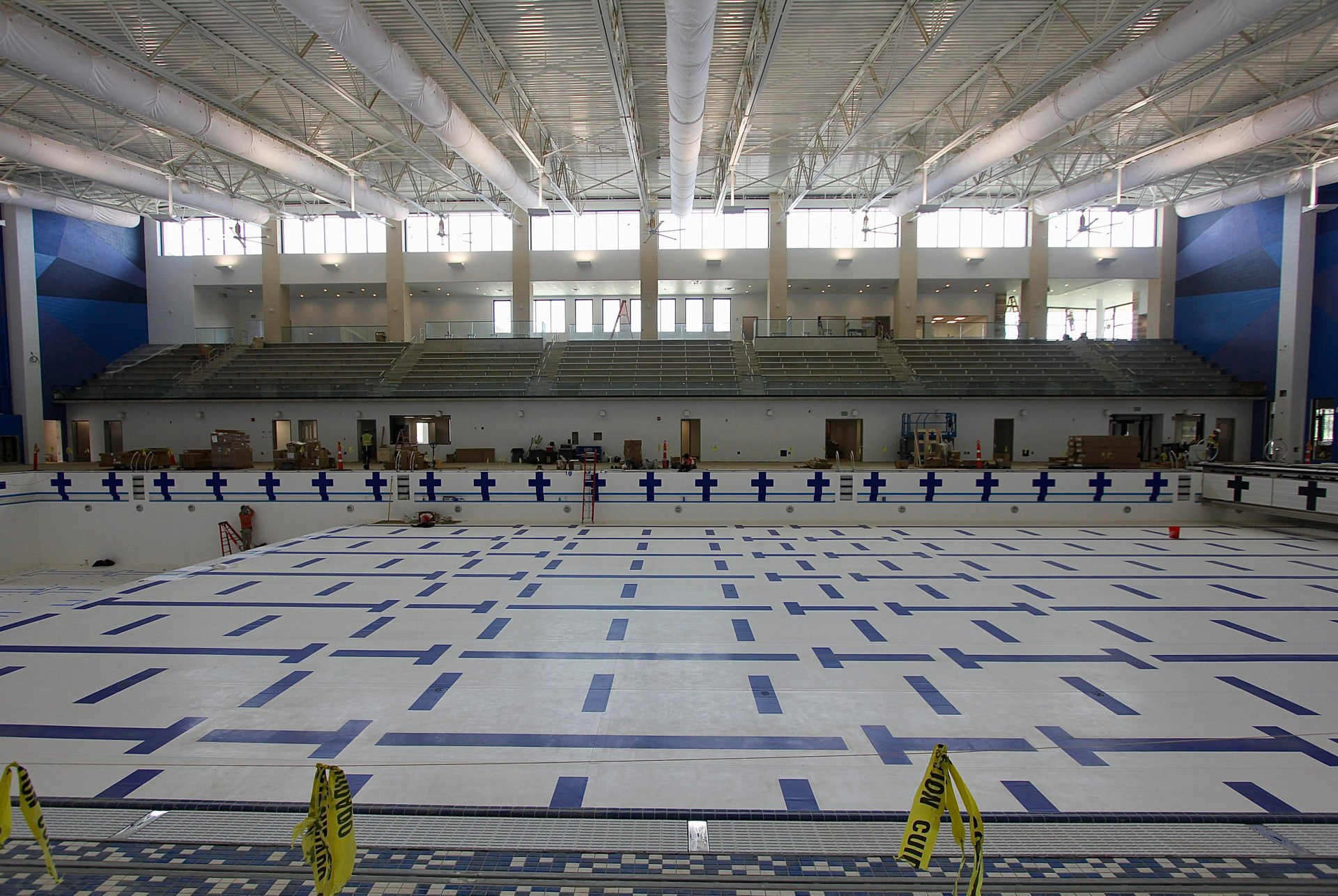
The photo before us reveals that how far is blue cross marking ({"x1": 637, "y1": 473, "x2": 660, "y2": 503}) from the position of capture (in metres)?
14.0

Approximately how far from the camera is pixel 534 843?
3080mm

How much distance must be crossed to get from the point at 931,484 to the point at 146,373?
29818 mm

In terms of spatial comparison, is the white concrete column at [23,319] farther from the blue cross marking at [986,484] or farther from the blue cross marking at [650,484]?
the blue cross marking at [986,484]


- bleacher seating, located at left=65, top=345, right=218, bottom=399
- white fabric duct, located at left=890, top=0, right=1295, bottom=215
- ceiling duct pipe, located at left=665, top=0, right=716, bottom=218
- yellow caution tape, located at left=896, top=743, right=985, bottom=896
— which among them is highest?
white fabric duct, located at left=890, top=0, right=1295, bottom=215

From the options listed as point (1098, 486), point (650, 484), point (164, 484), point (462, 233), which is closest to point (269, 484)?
point (164, 484)

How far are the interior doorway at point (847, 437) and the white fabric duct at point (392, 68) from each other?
49.2 ft

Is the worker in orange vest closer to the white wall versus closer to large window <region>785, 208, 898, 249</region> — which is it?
the white wall

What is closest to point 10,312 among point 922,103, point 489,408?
point 489,408

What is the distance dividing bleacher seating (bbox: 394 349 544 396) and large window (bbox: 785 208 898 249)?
13091 mm

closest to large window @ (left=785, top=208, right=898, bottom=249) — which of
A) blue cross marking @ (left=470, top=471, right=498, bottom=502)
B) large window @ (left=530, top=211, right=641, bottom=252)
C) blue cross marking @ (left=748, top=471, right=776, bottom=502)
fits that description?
large window @ (left=530, top=211, right=641, bottom=252)

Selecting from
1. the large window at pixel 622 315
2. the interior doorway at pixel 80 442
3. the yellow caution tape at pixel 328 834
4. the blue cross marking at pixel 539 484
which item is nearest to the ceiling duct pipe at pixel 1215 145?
the large window at pixel 622 315

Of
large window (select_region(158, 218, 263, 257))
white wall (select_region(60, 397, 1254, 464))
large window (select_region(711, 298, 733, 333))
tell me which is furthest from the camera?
large window (select_region(711, 298, 733, 333))

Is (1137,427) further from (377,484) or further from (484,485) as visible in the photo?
(377,484)

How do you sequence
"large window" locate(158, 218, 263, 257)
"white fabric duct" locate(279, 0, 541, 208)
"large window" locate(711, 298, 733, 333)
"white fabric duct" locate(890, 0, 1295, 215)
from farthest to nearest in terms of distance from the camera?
"large window" locate(711, 298, 733, 333)
"large window" locate(158, 218, 263, 257)
"white fabric duct" locate(890, 0, 1295, 215)
"white fabric duct" locate(279, 0, 541, 208)
